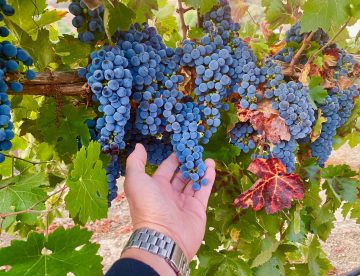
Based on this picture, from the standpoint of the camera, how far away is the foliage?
1.09 m

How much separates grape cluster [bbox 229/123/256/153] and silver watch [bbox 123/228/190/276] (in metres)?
0.43

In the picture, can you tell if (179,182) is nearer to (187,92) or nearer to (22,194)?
(187,92)

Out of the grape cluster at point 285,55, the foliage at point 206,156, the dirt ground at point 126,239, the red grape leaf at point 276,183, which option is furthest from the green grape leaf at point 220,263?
the dirt ground at point 126,239

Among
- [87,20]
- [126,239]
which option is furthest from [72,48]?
[126,239]

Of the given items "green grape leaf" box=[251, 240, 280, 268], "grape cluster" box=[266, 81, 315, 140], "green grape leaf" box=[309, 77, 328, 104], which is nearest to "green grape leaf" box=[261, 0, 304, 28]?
"green grape leaf" box=[309, 77, 328, 104]

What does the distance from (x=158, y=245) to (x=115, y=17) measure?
64cm

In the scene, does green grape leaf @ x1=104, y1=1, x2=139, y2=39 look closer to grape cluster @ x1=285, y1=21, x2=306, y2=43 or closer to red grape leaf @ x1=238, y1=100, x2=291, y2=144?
red grape leaf @ x1=238, y1=100, x2=291, y2=144

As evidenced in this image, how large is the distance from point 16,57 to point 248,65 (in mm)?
667

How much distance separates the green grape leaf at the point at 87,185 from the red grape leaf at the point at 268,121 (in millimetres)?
497

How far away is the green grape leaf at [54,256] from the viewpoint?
3.01ft

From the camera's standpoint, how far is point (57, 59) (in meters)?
1.39

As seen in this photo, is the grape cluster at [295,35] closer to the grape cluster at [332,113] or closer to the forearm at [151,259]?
the grape cluster at [332,113]

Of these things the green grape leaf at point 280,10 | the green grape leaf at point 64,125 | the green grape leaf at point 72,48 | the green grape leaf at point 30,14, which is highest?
the green grape leaf at point 280,10

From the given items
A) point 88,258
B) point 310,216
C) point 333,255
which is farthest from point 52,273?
point 333,255
